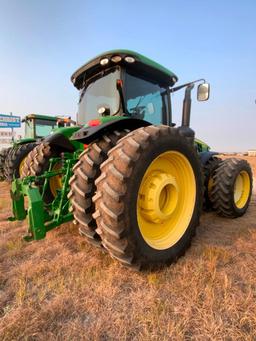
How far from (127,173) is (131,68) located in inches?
59.9

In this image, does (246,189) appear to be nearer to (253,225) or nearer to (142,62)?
(253,225)

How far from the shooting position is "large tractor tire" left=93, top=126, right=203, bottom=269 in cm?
180

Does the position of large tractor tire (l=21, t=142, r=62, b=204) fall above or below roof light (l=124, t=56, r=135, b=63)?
below

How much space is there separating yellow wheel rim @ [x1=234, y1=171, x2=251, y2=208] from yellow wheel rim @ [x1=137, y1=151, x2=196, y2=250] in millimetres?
2009

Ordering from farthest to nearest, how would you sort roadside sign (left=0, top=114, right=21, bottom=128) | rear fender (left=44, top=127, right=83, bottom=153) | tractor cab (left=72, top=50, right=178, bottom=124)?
1. roadside sign (left=0, top=114, right=21, bottom=128)
2. rear fender (left=44, top=127, right=83, bottom=153)
3. tractor cab (left=72, top=50, right=178, bottom=124)

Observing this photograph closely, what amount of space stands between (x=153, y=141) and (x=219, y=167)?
227 cm

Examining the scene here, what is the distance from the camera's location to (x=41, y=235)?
1.98 metres

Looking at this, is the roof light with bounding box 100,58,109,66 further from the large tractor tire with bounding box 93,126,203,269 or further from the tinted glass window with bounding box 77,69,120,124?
the large tractor tire with bounding box 93,126,203,269

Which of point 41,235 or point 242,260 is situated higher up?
point 41,235

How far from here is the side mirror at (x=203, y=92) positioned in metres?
3.22

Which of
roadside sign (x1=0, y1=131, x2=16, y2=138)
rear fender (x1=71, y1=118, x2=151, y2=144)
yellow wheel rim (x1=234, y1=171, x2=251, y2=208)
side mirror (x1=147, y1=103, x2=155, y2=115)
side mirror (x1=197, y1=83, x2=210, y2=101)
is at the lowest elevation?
yellow wheel rim (x1=234, y1=171, x2=251, y2=208)

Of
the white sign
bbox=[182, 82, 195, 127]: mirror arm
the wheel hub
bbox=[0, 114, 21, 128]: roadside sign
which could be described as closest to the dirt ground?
the wheel hub

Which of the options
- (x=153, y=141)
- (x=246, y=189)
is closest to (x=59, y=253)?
(x=153, y=141)

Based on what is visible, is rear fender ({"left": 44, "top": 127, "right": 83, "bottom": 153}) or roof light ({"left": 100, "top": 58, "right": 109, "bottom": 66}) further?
rear fender ({"left": 44, "top": 127, "right": 83, "bottom": 153})
